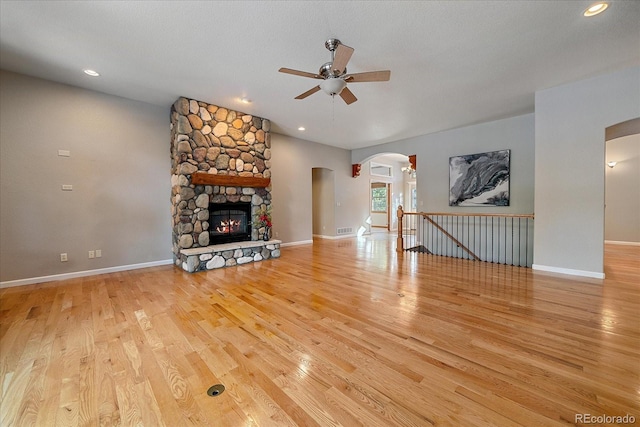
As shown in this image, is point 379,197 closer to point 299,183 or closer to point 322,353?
point 299,183

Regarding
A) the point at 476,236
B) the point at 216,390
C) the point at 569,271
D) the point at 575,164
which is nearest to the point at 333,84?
the point at 216,390

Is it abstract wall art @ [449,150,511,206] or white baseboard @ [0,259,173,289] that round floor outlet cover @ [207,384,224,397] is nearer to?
white baseboard @ [0,259,173,289]

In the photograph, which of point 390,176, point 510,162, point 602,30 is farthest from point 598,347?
point 390,176

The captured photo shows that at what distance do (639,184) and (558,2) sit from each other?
748 centimetres

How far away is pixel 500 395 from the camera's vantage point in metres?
1.50

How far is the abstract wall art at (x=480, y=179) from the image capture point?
18.3 feet

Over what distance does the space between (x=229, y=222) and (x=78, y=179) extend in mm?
2479

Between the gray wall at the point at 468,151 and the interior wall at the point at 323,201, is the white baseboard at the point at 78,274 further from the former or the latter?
the gray wall at the point at 468,151

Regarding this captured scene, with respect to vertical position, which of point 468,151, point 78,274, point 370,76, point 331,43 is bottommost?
point 78,274

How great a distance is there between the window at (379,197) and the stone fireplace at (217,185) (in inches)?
272

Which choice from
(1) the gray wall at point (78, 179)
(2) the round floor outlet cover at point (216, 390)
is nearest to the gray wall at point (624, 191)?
(2) the round floor outlet cover at point (216, 390)

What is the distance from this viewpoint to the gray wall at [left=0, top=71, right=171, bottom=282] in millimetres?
3604

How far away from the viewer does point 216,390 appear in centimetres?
156

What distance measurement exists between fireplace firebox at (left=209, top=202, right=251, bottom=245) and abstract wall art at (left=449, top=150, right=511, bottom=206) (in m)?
5.08
